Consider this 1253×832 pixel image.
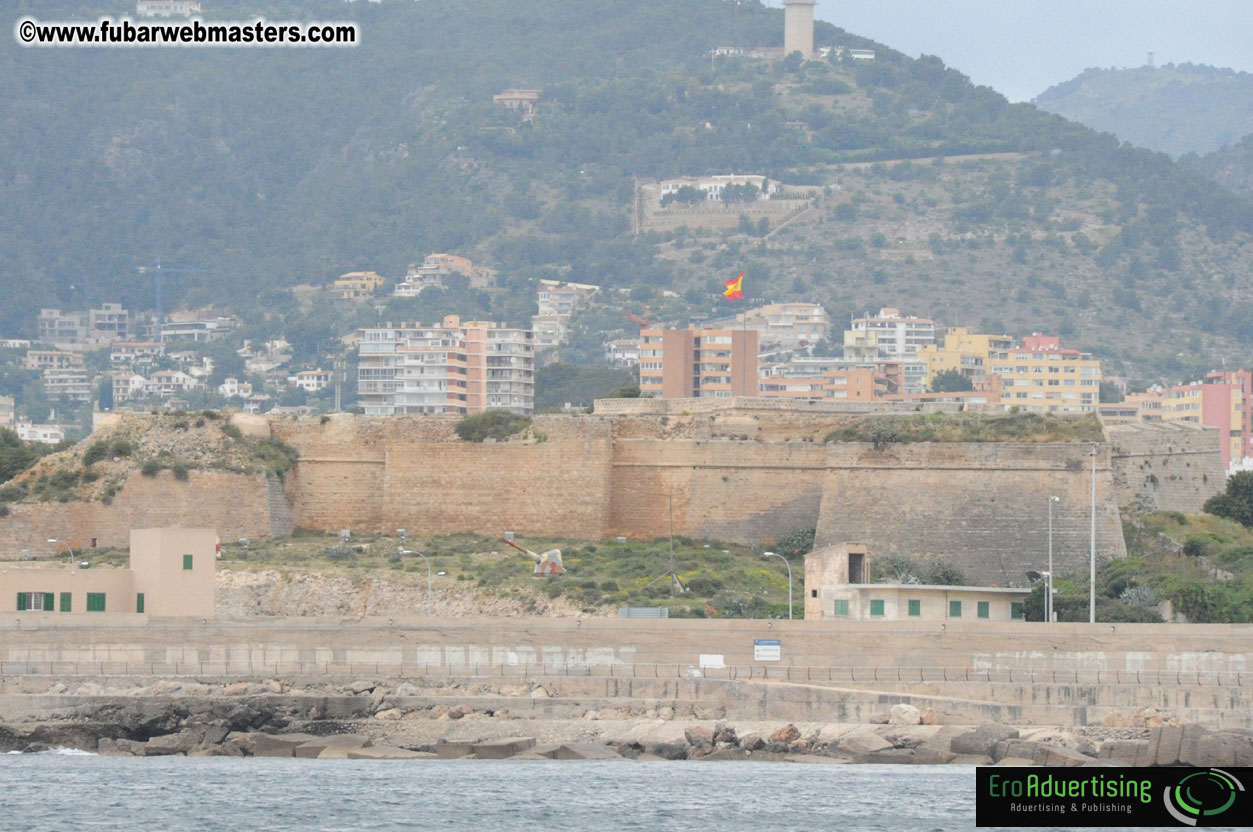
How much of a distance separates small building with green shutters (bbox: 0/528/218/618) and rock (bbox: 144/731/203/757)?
6099mm

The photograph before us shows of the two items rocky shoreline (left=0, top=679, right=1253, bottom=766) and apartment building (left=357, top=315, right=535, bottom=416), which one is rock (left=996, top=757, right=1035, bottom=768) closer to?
rocky shoreline (left=0, top=679, right=1253, bottom=766)

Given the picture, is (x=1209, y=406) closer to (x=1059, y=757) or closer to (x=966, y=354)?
(x=966, y=354)

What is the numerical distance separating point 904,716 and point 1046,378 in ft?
297

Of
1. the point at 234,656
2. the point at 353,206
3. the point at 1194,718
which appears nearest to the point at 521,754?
the point at 234,656

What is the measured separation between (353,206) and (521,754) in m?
147

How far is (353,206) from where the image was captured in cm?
18850

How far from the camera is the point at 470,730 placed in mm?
44312

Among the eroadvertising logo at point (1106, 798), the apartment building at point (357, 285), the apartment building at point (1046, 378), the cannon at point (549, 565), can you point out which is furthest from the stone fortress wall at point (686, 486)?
the apartment building at point (357, 285)

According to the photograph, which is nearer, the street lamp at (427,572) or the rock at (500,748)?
the rock at (500,748)

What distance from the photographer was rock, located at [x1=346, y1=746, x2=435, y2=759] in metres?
43.6

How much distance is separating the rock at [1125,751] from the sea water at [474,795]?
206 cm

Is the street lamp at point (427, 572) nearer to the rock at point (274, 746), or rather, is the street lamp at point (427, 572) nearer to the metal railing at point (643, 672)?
the metal railing at point (643, 672)

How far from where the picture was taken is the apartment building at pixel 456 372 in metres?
129

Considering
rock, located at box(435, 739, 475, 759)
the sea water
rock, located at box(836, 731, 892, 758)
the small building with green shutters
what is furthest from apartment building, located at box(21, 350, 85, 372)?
rock, located at box(836, 731, 892, 758)
